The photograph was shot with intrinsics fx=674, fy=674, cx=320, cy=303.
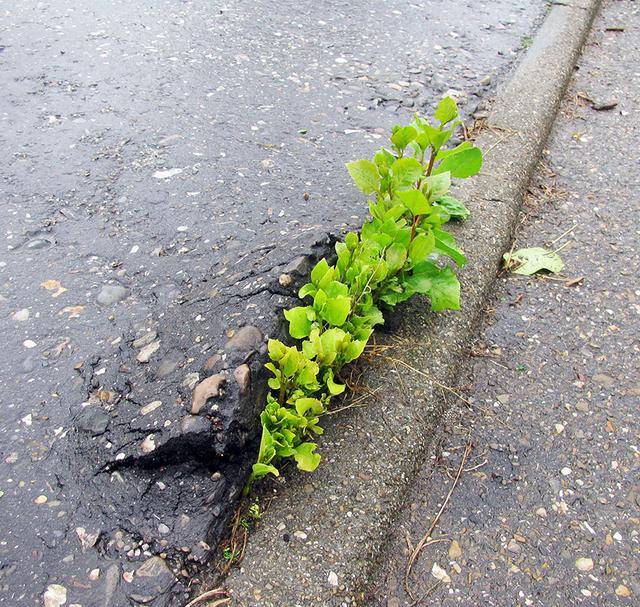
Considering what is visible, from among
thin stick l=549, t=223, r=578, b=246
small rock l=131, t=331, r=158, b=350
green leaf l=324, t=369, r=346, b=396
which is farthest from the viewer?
thin stick l=549, t=223, r=578, b=246

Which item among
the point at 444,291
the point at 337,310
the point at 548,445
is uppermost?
the point at 337,310

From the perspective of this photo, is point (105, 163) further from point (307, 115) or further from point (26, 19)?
point (26, 19)

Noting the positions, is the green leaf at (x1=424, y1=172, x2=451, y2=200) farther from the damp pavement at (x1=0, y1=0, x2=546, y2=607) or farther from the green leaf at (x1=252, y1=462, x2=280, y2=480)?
the green leaf at (x1=252, y1=462, x2=280, y2=480)

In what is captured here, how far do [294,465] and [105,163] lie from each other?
1542 mm

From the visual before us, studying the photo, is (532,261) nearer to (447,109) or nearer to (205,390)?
(447,109)

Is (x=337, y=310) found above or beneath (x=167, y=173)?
above

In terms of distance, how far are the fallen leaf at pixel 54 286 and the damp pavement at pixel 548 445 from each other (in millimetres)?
1176

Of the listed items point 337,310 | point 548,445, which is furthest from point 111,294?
point 548,445

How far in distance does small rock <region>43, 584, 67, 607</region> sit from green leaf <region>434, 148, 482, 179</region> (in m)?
1.39

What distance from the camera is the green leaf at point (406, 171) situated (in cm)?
181

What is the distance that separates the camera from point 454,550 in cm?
150

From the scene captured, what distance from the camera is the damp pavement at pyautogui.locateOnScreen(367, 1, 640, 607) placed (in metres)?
1.45

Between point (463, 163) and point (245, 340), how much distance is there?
81 cm

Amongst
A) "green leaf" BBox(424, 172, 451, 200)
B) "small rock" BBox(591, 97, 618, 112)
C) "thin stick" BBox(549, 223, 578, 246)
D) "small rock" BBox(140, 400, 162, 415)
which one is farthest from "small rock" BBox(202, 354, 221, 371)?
"small rock" BBox(591, 97, 618, 112)
